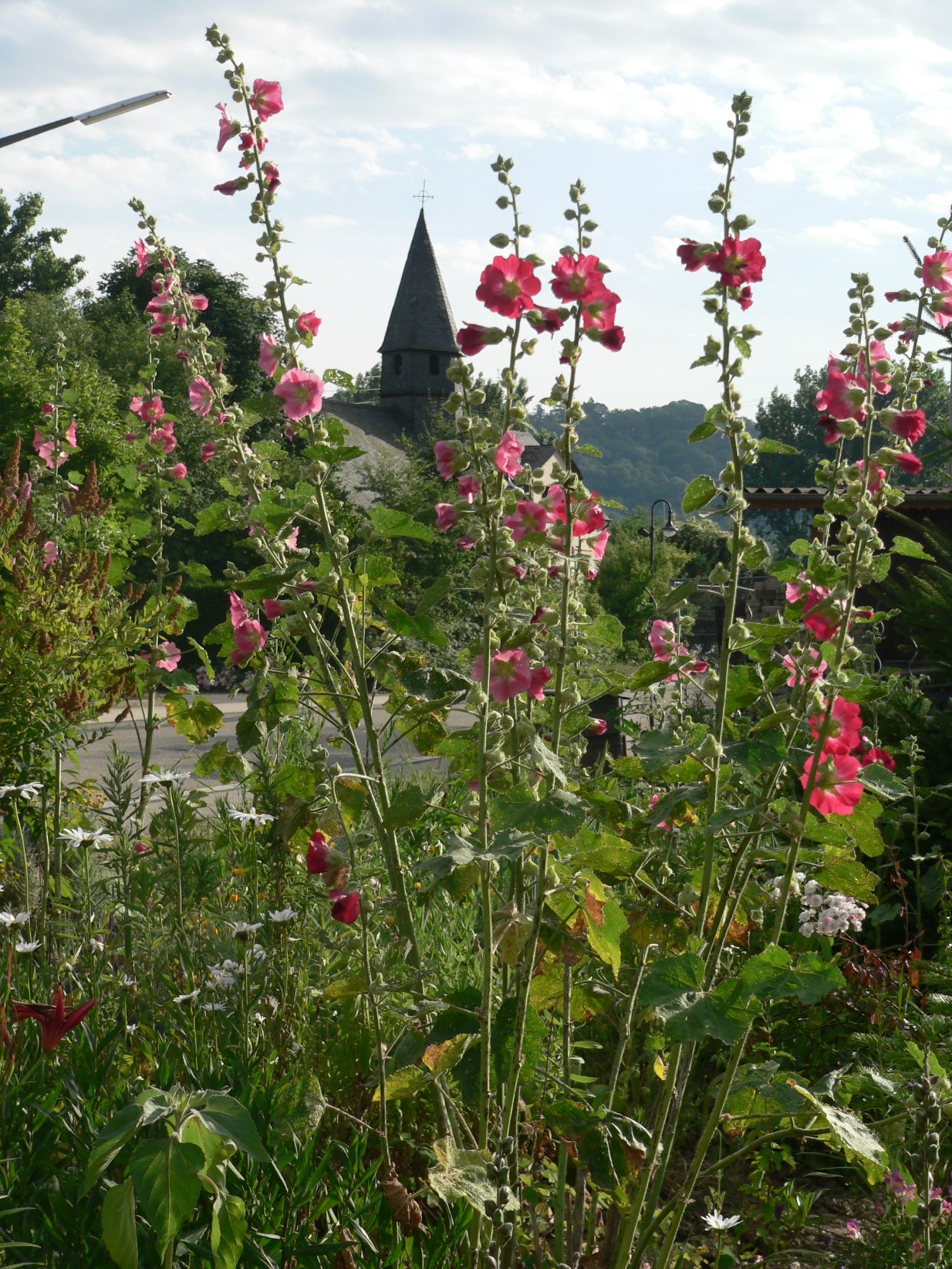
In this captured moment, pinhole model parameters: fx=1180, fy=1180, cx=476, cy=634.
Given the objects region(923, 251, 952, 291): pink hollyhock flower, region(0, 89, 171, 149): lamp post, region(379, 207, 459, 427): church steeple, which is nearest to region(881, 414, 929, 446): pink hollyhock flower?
region(923, 251, 952, 291): pink hollyhock flower

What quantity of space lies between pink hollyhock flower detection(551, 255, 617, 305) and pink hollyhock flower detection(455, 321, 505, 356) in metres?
0.13

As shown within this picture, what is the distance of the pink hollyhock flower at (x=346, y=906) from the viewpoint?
7.41 ft

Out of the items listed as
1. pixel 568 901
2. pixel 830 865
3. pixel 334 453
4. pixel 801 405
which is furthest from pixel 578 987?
pixel 801 405

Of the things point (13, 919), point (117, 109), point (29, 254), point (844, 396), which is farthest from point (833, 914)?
point (29, 254)

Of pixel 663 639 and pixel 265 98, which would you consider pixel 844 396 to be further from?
pixel 265 98

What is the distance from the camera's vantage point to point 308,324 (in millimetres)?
2590

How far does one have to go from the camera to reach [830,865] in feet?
7.38

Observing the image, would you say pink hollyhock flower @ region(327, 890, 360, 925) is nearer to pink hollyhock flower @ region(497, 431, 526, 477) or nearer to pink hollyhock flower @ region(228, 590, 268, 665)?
pink hollyhock flower @ region(228, 590, 268, 665)

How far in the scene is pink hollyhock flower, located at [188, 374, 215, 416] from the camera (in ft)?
9.48

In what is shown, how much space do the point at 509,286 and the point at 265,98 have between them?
1004mm

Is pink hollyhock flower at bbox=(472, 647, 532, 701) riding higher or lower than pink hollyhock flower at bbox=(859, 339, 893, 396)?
lower

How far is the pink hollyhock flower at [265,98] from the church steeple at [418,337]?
Answer: 54.1m

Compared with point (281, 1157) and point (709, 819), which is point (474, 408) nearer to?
point (709, 819)

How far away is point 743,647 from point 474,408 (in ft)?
2.20
